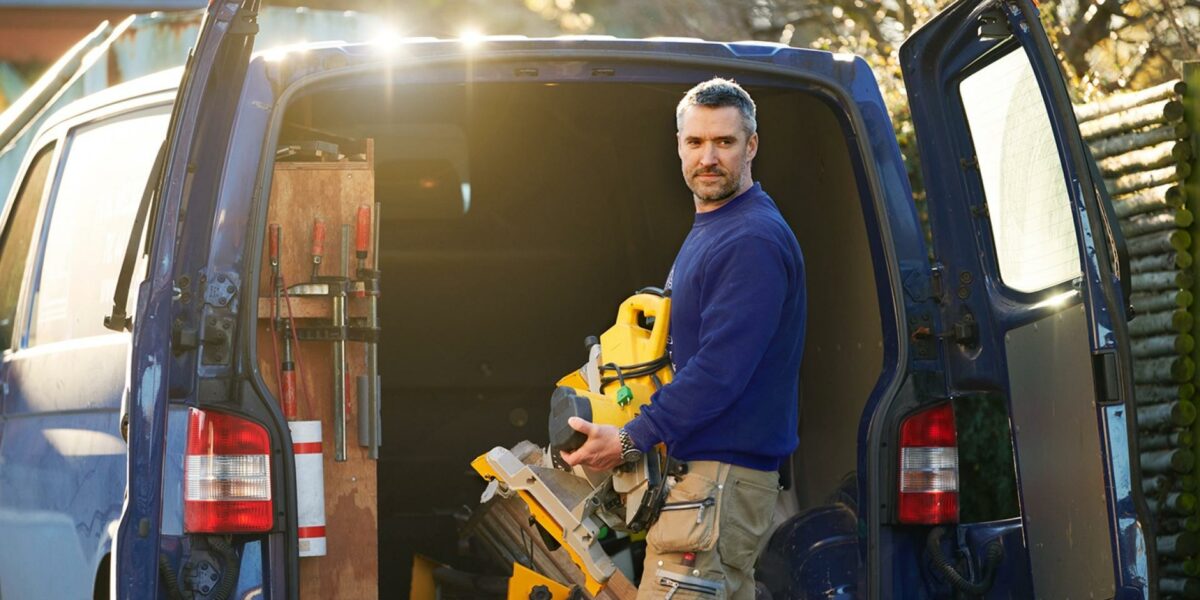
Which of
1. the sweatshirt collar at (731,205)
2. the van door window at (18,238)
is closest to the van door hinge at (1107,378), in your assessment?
the sweatshirt collar at (731,205)

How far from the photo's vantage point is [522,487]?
4.25 meters

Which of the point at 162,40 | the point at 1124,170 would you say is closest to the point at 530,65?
the point at 1124,170

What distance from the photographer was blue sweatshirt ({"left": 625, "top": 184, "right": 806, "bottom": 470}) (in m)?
3.76

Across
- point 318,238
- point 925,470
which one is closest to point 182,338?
point 318,238

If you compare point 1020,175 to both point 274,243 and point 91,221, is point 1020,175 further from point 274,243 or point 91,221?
point 91,221

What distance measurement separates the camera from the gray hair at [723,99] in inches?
157

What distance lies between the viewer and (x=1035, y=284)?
4035mm

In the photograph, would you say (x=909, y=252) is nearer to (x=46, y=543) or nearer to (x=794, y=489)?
(x=794, y=489)

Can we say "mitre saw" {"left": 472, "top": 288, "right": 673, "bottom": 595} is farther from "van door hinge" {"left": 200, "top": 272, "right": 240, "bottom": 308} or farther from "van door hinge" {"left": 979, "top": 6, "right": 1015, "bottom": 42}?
"van door hinge" {"left": 979, "top": 6, "right": 1015, "bottom": 42}

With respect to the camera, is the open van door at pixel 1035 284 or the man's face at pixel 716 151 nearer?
the open van door at pixel 1035 284

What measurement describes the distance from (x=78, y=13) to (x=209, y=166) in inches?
326

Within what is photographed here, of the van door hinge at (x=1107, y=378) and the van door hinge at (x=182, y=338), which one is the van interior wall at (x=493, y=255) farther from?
the van door hinge at (x=1107, y=378)

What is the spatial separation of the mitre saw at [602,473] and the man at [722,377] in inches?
5.3

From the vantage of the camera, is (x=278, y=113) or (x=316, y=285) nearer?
(x=278, y=113)
